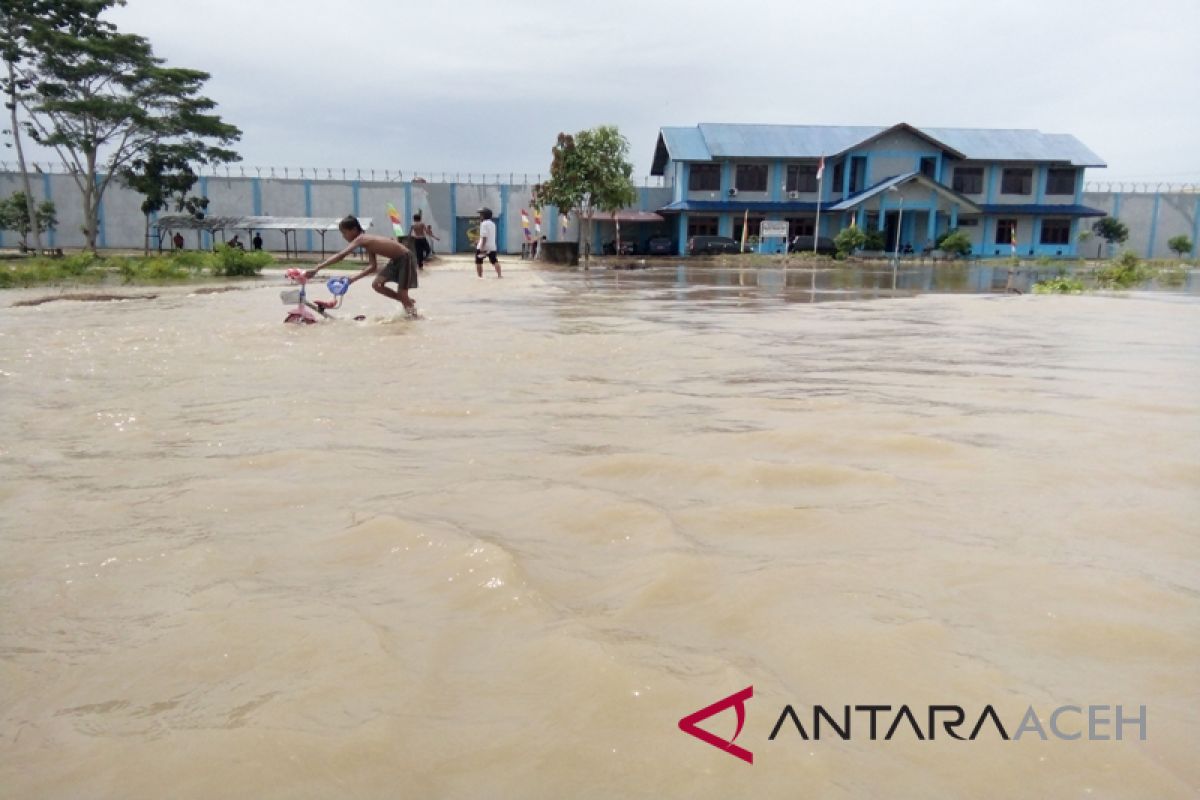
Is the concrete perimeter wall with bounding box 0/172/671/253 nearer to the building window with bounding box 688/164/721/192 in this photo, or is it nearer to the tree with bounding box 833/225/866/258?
the building window with bounding box 688/164/721/192

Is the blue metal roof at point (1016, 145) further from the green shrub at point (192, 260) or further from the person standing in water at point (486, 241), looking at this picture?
the green shrub at point (192, 260)

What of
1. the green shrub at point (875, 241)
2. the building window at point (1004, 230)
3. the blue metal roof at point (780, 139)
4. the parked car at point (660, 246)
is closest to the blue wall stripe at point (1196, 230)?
the building window at point (1004, 230)

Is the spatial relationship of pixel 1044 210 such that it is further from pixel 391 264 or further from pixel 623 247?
pixel 391 264

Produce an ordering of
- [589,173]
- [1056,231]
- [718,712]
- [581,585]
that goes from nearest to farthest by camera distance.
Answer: [718,712] < [581,585] < [589,173] < [1056,231]

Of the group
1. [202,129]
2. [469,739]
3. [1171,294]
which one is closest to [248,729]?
[469,739]

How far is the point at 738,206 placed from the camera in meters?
41.8

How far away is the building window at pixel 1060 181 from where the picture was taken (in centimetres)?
4300

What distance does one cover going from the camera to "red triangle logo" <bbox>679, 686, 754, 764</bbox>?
1661 mm

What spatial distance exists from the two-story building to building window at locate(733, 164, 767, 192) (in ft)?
0.17

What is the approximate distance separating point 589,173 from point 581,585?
3300cm

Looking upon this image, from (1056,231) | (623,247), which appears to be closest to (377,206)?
(623,247)

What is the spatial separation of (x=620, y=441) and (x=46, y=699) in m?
2.61

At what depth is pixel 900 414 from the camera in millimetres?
4621

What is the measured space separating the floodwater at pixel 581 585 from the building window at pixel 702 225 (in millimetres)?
38289
